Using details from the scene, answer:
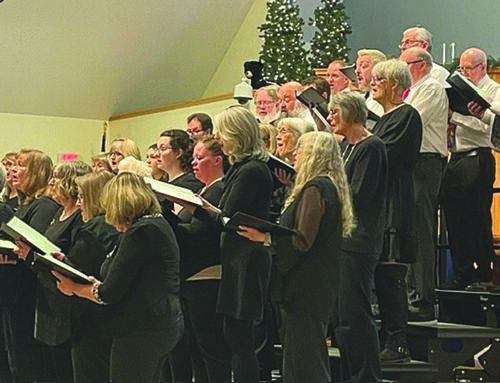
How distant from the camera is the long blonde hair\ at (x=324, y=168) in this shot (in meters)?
4.22

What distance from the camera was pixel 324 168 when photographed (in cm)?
423

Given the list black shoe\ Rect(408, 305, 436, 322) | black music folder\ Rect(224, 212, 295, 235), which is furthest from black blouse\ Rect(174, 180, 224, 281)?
black shoe\ Rect(408, 305, 436, 322)

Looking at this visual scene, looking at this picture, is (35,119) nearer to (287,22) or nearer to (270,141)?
(287,22)

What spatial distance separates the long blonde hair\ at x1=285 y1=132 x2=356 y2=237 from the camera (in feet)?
13.9

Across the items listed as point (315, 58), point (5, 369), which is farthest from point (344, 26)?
point (5, 369)

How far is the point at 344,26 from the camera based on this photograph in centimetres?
915

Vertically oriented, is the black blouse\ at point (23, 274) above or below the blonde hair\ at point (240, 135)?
below

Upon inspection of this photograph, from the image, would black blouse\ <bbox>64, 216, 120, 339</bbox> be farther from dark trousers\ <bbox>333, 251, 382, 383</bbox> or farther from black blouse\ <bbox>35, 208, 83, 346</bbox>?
dark trousers\ <bbox>333, 251, 382, 383</bbox>

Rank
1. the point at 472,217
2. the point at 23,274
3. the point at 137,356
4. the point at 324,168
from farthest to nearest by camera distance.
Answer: the point at 472,217 → the point at 23,274 → the point at 324,168 → the point at 137,356

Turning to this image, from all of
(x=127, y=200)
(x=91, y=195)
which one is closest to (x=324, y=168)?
(x=127, y=200)

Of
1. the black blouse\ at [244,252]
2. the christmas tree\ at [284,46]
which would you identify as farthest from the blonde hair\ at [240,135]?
the christmas tree\ at [284,46]

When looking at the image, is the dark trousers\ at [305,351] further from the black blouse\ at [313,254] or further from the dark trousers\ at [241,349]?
the dark trousers\ at [241,349]

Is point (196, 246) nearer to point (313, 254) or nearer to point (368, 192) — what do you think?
point (313, 254)

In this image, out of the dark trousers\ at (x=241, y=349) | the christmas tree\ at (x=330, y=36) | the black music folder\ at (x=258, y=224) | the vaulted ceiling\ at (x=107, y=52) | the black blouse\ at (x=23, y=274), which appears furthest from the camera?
the vaulted ceiling\ at (x=107, y=52)
